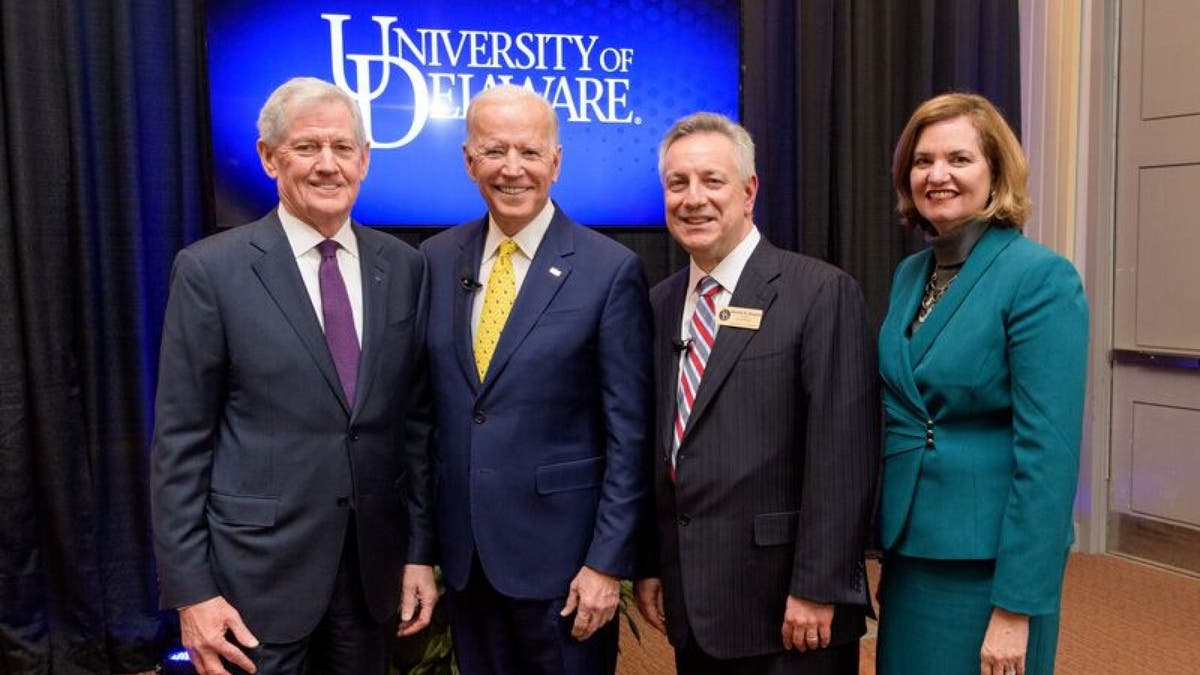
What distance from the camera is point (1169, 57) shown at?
4191 mm

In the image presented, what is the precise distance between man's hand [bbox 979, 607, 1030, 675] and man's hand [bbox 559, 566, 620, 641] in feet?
2.18

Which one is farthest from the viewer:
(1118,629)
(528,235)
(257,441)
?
(1118,629)

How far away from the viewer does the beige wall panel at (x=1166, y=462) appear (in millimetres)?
4258

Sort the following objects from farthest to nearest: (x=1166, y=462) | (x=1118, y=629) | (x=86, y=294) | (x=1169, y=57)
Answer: (x=1166, y=462)
(x=1169, y=57)
(x=1118, y=629)
(x=86, y=294)

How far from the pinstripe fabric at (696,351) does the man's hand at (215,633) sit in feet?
2.70

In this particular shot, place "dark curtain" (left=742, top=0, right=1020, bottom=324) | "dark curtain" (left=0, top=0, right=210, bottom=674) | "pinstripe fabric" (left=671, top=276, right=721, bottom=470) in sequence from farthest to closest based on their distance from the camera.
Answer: "dark curtain" (left=742, top=0, right=1020, bottom=324)
"dark curtain" (left=0, top=0, right=210, bottom=674)
"pinstripe fabric" (left=671, top=276, right=721, bottom=470)

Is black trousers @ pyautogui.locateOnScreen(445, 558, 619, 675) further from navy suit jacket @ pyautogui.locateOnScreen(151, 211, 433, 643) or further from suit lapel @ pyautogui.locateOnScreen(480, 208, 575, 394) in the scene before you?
suit lapel @ pyautogui.locateOnScreen(480, 208, 575, 394)

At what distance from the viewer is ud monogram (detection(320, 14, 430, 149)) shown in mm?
3436

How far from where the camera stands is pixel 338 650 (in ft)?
5.92

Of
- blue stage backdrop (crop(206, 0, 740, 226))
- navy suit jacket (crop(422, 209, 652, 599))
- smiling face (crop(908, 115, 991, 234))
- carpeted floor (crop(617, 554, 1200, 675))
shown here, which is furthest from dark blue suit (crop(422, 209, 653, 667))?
blue stage backdrop (crop(206, 0, 740, 226))

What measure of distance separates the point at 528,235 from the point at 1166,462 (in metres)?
3.70

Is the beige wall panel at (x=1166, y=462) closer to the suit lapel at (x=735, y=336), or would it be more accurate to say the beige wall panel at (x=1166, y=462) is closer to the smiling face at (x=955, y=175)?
the smiling face at (x=955, y=175)

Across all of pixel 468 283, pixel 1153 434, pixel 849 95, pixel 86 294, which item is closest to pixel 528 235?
pixel 468 283

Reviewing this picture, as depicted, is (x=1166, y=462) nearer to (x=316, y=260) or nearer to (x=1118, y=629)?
(x=1118, y=629)
